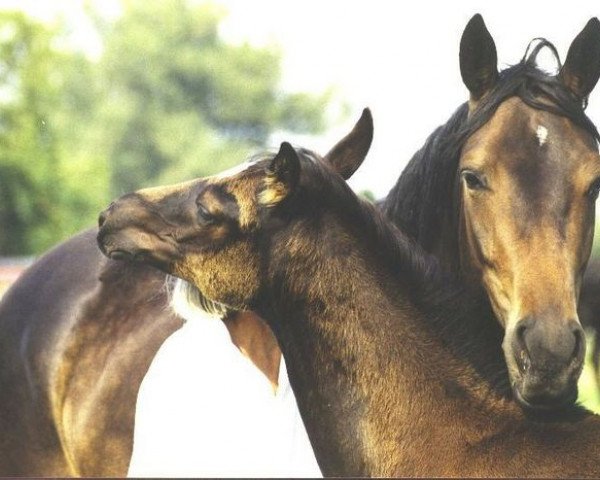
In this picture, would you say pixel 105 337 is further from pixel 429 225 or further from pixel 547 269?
pixel 547 269

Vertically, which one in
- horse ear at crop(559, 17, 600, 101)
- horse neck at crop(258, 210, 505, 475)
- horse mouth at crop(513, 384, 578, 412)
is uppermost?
horse ear at crop(559, 17, 600, 101)

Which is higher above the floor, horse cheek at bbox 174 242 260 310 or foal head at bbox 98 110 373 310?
foal head at bbox 98 110 373 310

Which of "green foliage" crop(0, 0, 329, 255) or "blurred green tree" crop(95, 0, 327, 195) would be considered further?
"blurred green tree" crop(95, 0, 327, 195)

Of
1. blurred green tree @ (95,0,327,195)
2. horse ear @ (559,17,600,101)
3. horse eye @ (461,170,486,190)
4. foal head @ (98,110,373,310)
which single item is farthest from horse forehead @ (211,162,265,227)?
blurred green tree @ (95,0,327,195)

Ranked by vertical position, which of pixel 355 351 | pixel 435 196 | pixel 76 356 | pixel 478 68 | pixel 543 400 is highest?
pixel 478 68

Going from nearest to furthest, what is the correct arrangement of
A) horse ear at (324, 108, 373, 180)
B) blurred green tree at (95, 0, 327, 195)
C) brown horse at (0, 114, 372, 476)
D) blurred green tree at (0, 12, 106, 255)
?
horse ear at (324, 108, 373, 180), brown horse at (0, 114, 372, 476), blurred green tree at (0, 12, 106, 255), blurred green tree at (95, 0, 327, 195)

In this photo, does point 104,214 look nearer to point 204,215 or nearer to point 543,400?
point 204,215

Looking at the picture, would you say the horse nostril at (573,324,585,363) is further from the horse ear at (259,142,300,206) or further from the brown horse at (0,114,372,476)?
the brown horse at (0,114,372,476)

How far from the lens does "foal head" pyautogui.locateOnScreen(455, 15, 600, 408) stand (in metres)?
3.18

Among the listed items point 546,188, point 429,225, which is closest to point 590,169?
point 546,188

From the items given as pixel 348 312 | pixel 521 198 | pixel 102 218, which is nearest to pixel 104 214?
pixel 102 218

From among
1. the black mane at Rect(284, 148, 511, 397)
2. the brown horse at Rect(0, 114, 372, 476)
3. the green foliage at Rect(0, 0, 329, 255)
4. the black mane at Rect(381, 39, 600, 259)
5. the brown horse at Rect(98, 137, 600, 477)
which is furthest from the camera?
the green foliage at Rect(0, 0, 329, 255)

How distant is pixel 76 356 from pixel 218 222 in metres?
1.89

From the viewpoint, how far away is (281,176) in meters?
3.40
